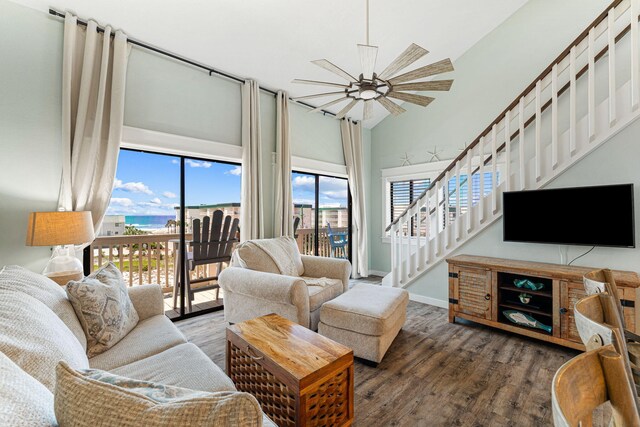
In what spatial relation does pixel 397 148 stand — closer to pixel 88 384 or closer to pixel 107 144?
pixel 107 144

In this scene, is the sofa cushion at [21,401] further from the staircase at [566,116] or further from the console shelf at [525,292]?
the staircase at [566,116]

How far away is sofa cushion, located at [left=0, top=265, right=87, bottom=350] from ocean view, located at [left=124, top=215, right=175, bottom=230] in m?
1.61

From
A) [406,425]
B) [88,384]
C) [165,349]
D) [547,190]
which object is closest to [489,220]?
[547,190]

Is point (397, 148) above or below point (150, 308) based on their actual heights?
above

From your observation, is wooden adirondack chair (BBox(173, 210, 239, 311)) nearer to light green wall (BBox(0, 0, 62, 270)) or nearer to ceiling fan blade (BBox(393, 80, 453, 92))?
light green wall (BBox(0, 0, 62, 270))

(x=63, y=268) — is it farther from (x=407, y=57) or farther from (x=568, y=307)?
(x=568, y=307)

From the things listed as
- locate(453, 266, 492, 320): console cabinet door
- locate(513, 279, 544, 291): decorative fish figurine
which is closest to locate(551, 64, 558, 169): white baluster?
locate(513, 279, 544, 291): decorative fish figurine

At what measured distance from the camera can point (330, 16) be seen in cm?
311

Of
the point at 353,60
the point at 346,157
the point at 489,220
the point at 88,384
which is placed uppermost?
the point at 353,60

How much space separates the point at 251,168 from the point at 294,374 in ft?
9.01

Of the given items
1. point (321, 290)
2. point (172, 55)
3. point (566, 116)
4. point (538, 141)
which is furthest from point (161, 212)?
point (566, 116)

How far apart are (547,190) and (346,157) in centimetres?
300

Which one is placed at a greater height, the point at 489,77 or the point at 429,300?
the point at 489,77

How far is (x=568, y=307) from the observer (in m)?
Result: 2.44
